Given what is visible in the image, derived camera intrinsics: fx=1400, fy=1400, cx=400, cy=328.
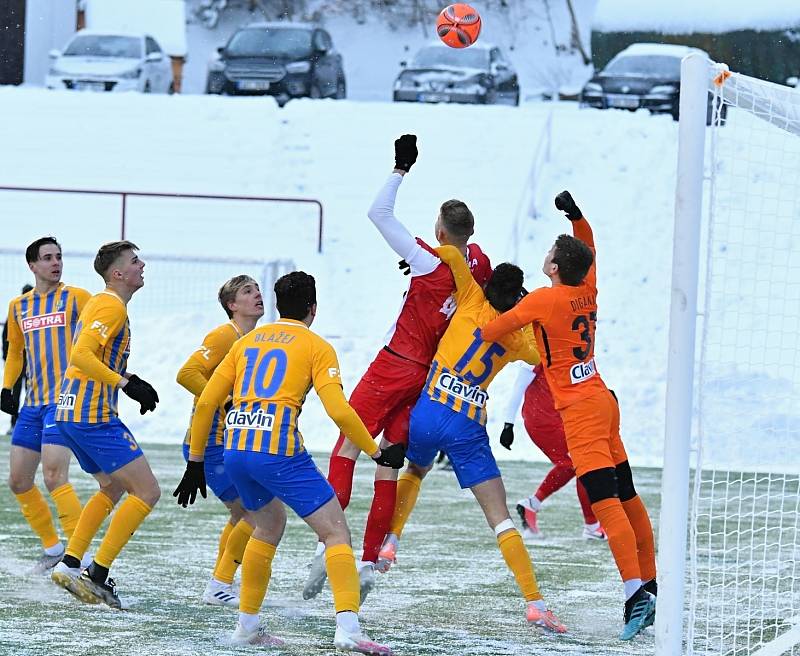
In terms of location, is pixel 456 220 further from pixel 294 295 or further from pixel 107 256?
pixel 107 256

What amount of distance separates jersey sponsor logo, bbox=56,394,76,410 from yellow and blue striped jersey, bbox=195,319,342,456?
1394 mm

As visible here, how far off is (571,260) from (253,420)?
6.03ft

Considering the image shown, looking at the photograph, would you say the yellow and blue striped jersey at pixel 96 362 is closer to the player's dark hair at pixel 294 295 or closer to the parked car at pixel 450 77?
the player's dark hair at pixel 294 295

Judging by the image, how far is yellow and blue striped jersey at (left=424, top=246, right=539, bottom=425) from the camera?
709 centimetres

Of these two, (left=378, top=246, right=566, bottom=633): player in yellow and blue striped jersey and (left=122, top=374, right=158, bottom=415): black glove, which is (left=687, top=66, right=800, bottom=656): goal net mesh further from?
(left=122, top=374, right=158, bottom=415): black glove

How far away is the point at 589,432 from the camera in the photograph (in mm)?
6832

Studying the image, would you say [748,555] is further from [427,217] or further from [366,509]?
[427,217]

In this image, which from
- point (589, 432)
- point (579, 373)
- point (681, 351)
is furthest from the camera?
point (579, 373)

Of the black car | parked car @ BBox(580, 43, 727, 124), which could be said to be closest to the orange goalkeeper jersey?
parked car @ BBox(580, 43, 727, 124)

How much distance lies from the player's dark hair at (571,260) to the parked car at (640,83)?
2052 cm

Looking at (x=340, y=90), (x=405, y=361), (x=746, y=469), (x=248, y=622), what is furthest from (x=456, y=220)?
(x=340, y=90)

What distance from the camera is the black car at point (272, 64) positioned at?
92.6 ft

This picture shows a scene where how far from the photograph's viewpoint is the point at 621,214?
942 inches

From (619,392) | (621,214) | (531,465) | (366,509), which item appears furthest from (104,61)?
(366,509)
